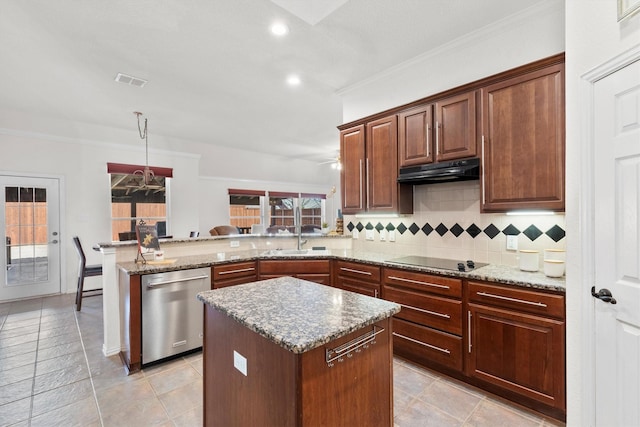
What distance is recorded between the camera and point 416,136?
9.32 feet

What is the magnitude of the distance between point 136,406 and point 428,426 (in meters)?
1.96

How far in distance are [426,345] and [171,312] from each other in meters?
2.21

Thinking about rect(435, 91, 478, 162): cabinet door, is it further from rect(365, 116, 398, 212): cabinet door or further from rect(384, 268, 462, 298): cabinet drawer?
rect(384, 268, 462, 298): cabinet drawer

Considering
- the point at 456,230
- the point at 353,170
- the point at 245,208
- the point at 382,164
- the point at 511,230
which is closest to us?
the point at 511,230

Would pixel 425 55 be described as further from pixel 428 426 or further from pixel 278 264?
pixel 428 426

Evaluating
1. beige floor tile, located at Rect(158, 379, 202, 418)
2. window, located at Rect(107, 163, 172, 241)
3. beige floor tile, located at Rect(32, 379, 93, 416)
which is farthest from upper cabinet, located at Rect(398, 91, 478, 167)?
window, located at Rect(107, 163, 172, 241)

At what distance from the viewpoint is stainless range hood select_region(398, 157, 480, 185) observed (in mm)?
2420

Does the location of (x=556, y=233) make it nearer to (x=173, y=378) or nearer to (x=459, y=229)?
(x=459, y=229)

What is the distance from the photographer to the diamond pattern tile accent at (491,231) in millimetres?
2564

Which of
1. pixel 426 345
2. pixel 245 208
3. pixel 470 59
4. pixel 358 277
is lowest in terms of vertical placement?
pixel 426 345

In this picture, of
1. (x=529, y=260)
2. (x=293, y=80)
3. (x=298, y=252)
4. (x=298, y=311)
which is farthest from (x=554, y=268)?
(x=293, y=80)

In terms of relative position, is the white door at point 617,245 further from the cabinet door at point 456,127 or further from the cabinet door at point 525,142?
the cabinet door at point 456,127

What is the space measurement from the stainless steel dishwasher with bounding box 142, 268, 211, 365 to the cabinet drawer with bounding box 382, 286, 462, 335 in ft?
5.55

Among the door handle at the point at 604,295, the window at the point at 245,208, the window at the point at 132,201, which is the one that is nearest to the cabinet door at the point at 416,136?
the door handle at the point at 604,295
